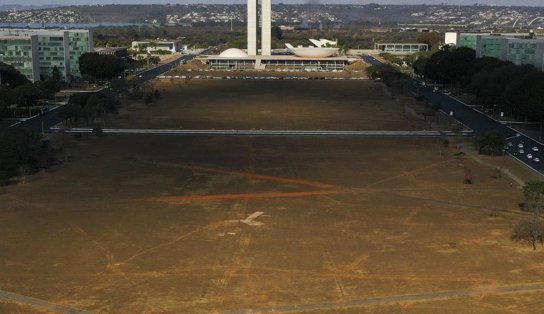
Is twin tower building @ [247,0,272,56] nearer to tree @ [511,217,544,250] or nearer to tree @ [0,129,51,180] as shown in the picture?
tree @ [0,129,51,180]

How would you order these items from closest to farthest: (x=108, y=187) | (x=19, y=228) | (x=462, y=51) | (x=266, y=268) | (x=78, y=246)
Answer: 1. (x=266, y=268)
2. (x=78, y=246)
3. (x=19, y=228)
4. (x=108, y=187)
5. (x=462, y=51)

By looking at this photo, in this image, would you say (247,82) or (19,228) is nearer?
(19,228)

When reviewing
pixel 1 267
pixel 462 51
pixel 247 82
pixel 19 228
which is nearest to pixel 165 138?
pixel 19 228

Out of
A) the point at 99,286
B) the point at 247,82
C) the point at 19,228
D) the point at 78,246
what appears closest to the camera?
the point at 99,286

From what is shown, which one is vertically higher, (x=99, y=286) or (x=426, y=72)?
(x=426, y=72)

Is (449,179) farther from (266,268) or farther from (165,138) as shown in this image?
(165,138)

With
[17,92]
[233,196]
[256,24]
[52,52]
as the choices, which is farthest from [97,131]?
[256,24]

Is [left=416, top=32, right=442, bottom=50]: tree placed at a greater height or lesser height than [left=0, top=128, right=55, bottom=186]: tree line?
greater

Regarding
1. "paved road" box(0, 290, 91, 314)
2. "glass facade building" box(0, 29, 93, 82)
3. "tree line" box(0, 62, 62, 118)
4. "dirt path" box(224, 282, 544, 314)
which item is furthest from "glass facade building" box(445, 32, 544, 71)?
"paved road" box(0, 290, 91, 314)
